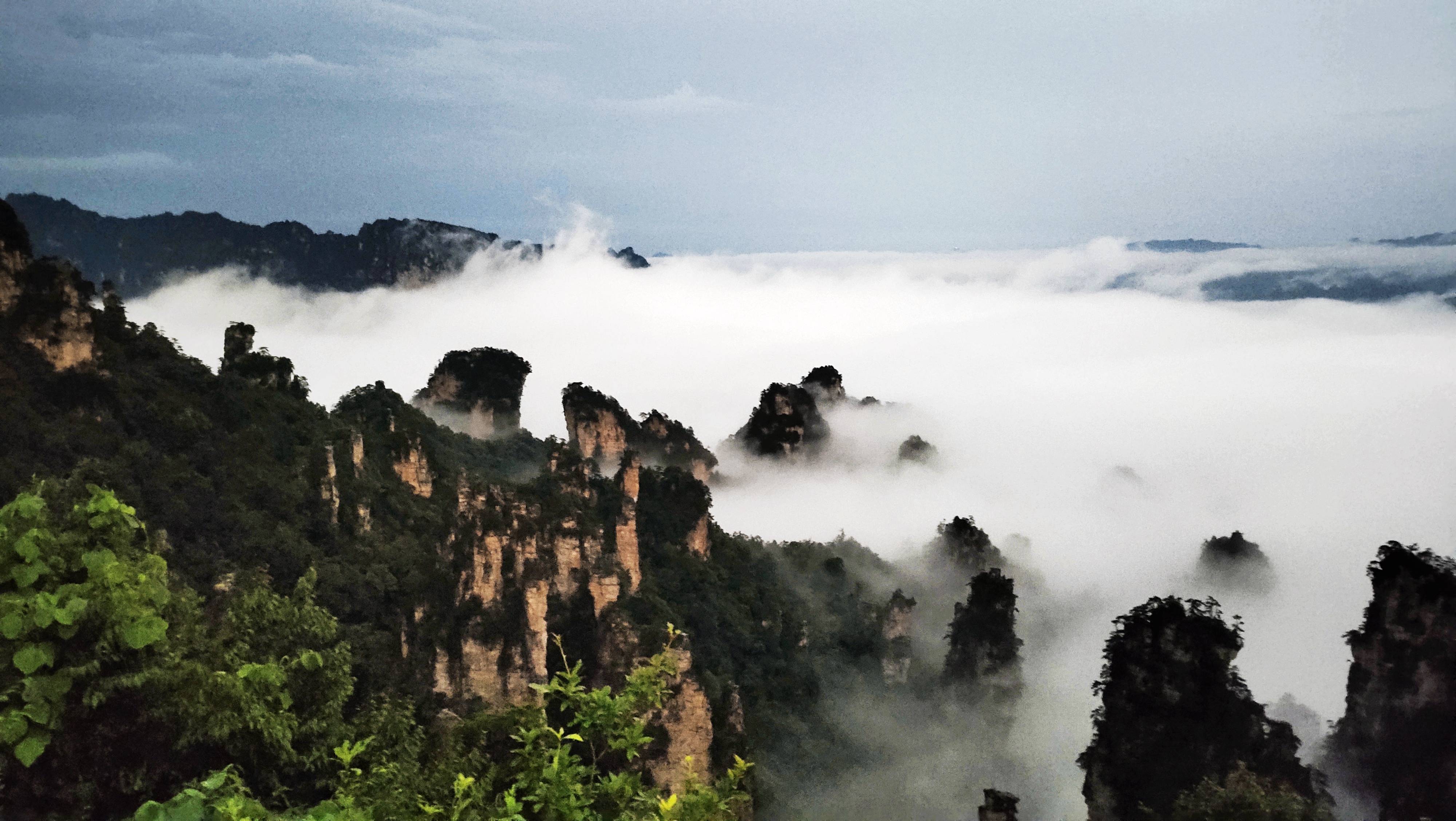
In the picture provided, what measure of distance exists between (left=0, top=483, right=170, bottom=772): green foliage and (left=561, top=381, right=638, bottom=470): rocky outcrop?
54.5 meters

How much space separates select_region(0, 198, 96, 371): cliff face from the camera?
2878 cm

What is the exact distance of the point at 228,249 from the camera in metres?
127

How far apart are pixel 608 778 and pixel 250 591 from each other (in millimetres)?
6225

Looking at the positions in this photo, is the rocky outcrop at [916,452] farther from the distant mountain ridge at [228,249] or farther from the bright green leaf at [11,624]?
the bright green leaf at [11,624]

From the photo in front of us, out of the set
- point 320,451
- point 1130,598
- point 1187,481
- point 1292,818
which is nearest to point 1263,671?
point 1130,598

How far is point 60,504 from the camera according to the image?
10898 mm

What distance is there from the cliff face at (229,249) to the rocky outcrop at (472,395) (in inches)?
2772

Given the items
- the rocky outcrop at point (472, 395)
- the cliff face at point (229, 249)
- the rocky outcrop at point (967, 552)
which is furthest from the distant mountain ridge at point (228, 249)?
the rocky outcrop at point (967, 552)

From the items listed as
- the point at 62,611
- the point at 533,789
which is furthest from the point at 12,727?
the point at 533,789

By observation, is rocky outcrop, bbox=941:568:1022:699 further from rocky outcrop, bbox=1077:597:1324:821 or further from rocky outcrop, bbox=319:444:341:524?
rocky outcrop, bbox=319:444:341:524

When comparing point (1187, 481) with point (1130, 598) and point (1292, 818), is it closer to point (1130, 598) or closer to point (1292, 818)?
point (1130, 598)

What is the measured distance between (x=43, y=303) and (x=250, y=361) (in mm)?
15056

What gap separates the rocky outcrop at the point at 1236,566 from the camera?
5516cm

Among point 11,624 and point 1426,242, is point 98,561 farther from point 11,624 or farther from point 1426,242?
point 1426,242
